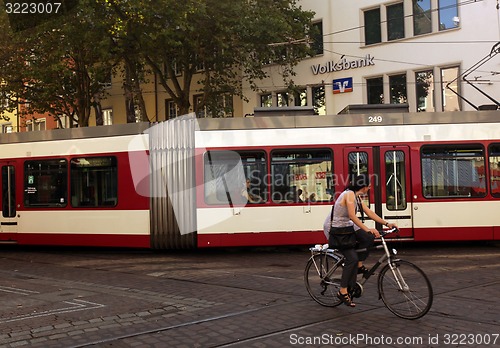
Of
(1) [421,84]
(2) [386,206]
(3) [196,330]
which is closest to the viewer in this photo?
(3) [196,330]

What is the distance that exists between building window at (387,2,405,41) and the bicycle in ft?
61.6

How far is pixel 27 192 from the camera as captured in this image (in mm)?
13664

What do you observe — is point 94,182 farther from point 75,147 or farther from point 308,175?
point 308,175

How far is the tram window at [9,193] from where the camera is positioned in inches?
543

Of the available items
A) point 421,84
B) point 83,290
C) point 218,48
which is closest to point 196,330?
point 83,290

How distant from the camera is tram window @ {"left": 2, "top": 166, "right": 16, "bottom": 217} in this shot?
45.2 ft

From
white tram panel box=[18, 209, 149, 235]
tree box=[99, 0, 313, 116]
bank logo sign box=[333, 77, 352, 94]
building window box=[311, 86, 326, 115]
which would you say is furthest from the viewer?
building window box=[311, 86, 326, 115]

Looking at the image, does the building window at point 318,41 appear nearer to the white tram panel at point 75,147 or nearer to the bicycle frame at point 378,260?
the white tram panel at point 75,147

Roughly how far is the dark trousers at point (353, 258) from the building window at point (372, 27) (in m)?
19.2

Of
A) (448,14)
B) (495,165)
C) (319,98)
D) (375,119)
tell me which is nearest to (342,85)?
(319,98)

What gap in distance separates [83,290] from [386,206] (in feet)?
21.8

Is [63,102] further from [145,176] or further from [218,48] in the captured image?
[145,176]

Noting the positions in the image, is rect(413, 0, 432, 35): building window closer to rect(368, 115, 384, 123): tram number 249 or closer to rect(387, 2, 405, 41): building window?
rect(387, 2, 405, 41): building window

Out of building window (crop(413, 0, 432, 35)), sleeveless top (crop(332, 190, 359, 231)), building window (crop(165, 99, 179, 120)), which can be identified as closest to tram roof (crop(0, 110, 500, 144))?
sleeveless top (crop(332, 190, 359, 231))
